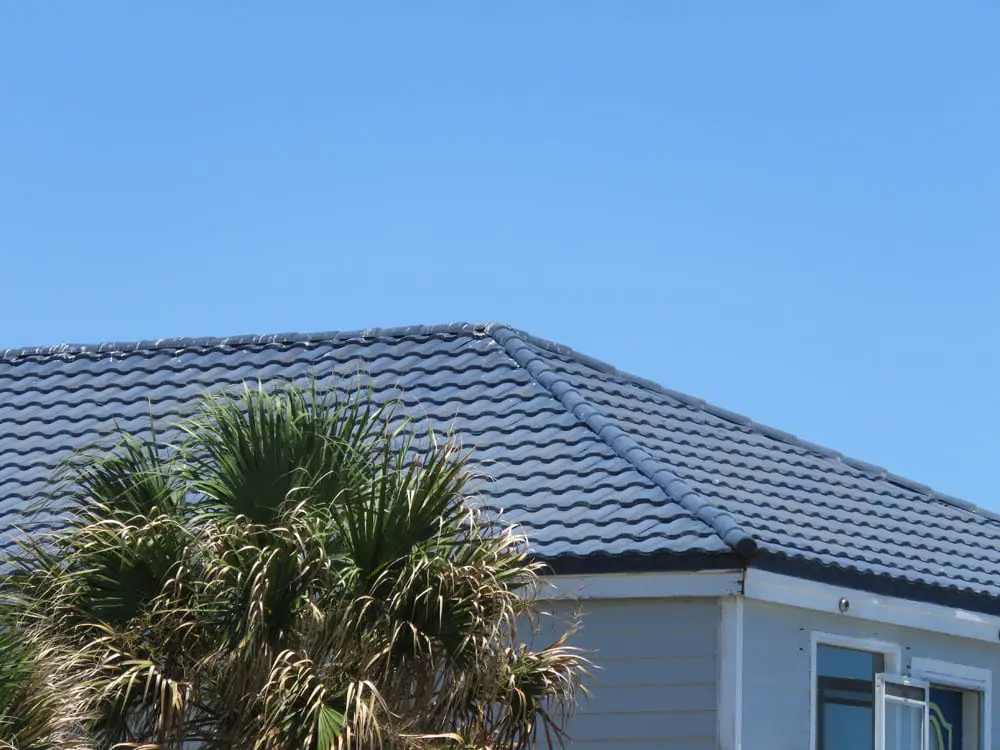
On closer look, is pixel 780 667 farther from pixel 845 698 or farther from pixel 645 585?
pixel 645 585

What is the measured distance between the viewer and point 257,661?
9.66 metres

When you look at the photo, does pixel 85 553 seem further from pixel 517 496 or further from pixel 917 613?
pixel 917 613

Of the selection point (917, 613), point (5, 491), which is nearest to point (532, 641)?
point (917, 613)

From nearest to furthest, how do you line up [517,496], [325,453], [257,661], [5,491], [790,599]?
[257,661] < [325,453] < [790,599] < [517,496] < [5,491]

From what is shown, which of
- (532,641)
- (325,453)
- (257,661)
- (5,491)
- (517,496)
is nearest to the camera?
(257,661)

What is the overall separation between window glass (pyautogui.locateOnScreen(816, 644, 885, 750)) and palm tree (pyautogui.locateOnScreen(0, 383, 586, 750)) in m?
3.67

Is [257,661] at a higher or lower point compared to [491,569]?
lower

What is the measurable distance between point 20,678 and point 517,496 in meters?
5.75

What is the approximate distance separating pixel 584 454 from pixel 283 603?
5.02 metres

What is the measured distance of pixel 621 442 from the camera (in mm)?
14398

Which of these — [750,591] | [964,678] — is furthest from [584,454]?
[964,678]

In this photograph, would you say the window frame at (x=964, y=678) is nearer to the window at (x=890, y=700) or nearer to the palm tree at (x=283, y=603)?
the window at (x=890, y=700)

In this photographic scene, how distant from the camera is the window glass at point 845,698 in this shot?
44.1 ft

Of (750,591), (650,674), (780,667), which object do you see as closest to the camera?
(750,591)
